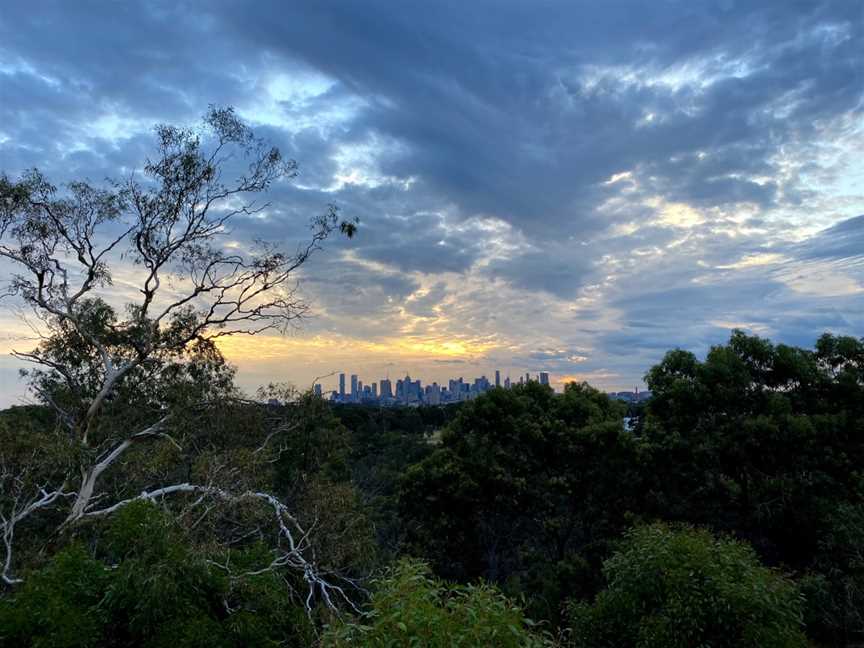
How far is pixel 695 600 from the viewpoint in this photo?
6758 millimetres

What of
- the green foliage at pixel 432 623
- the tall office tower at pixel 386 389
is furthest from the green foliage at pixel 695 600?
the tall office tower at pixel 386 389

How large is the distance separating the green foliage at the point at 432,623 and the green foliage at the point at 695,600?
3296 millimetres

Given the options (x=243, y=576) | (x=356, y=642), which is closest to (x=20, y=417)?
(x=243, y=576)

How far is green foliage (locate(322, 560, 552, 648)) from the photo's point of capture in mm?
3725

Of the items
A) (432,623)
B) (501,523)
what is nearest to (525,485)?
(501,523)

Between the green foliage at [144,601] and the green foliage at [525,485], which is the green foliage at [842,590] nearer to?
the green foliage at [525,485]

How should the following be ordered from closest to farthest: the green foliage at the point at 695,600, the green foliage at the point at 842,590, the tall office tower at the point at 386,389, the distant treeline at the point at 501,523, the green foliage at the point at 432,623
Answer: the green foliage at the point at 432,623, the green foliage at the point at 695,600, the distant treeline at the point at 501,523, the green foliage at the point at 842,590, the tall office tower at the point at 386,389

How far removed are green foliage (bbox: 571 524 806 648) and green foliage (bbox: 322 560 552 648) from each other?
3296 mm

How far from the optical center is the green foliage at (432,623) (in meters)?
3.72

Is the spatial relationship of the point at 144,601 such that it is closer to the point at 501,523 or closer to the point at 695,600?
the point at 695,600

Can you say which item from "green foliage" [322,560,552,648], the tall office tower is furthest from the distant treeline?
the tall office tower

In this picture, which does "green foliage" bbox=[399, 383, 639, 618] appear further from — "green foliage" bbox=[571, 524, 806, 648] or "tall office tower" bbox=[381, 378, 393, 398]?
"tall office tower" bbox=[381, 378, 393, 398]

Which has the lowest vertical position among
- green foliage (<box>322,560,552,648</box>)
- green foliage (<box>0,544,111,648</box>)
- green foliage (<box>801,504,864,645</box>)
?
green foliage (<box>801,504,864,645</box>)

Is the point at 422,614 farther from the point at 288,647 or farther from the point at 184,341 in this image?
the point at 184,341
